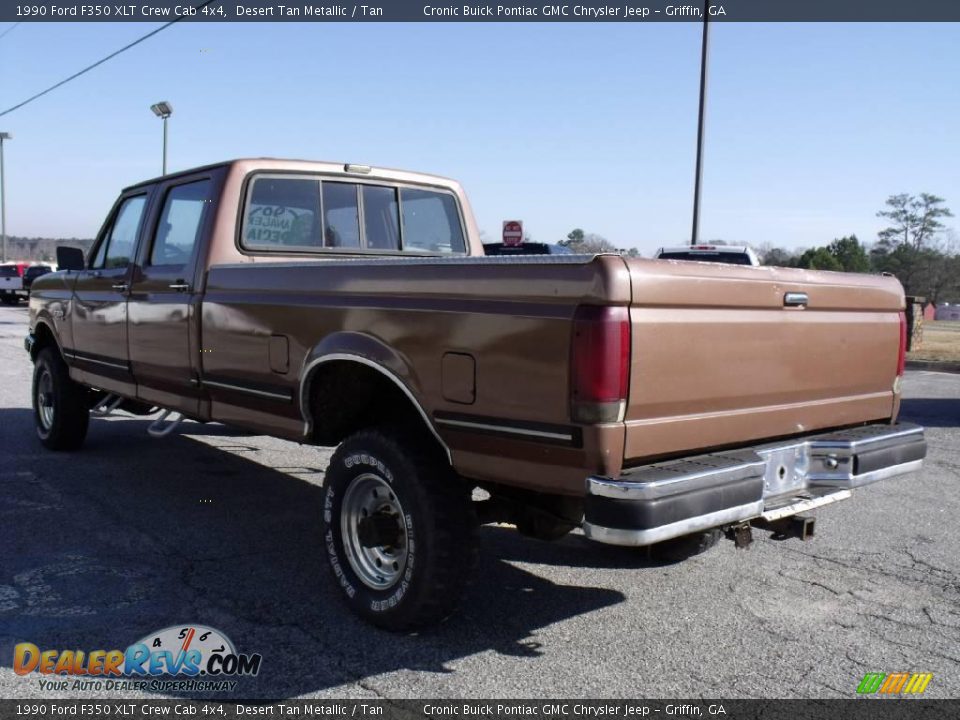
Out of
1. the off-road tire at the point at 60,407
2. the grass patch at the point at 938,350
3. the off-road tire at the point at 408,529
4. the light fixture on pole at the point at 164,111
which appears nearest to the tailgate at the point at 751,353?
the off-road tire at the point at 408,529

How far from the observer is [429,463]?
349 centimetres

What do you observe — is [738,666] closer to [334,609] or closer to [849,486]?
[849,486]

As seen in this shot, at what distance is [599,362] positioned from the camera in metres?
2.83

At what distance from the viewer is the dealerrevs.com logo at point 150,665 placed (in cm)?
320

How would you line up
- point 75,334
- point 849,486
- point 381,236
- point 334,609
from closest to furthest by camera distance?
point 849,486, point 334,609, point 381,236, point 75,334

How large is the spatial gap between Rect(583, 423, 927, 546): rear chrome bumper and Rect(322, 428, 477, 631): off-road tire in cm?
68

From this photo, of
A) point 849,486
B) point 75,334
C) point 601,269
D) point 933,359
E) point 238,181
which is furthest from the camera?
point 933,359

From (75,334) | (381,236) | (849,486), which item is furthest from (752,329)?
(75,334)

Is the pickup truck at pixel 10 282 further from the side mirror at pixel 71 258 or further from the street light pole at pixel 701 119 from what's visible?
the side mirror at pixel 71 258

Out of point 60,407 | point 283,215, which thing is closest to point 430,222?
point 283,215

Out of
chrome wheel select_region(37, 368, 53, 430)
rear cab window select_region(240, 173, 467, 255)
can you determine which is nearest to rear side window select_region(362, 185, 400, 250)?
rear cab window select_region(240, 173, 467, 255)

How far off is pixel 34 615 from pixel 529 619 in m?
2.16

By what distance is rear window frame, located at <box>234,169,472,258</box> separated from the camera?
4953mm

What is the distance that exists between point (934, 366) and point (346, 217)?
1610 centimetres
